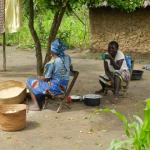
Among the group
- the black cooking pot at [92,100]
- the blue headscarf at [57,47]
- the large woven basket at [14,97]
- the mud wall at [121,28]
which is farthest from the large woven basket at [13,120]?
the mud wall at [121,28]

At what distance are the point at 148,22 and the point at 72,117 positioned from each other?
316 inches

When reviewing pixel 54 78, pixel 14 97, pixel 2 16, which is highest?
pixel 2 16

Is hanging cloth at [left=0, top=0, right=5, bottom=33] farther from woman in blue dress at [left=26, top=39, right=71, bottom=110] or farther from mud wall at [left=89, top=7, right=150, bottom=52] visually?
mud wall at [left=89, top=7, right=150, bottom=52]

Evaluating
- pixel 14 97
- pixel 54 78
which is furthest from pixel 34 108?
pixel 54 78

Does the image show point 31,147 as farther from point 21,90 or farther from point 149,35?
point 149,35

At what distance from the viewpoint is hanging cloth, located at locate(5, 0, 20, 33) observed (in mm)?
10672

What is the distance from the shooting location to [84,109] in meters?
7.90

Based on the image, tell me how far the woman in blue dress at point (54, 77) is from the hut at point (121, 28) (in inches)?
292

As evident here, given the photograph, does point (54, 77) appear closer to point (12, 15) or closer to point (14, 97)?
point (14, 97)

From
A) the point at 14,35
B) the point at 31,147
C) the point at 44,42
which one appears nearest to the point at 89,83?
the point at 31,147

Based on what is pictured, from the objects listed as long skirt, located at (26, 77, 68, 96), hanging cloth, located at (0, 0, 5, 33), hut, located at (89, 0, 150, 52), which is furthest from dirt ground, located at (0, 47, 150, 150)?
hut, located at (89, 0, 150, 52)

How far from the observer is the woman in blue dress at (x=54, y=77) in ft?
24.5

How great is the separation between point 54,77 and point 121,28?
801cm

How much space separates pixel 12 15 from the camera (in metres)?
10.9
